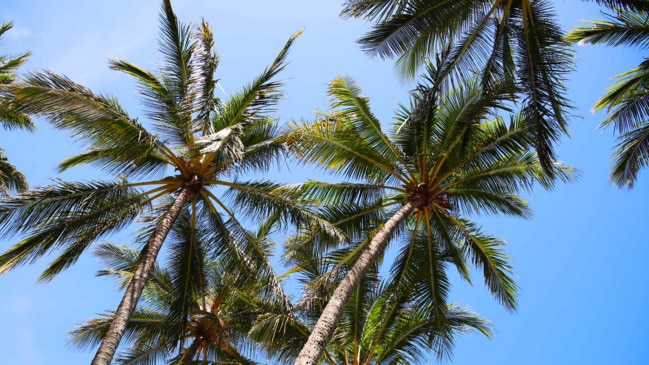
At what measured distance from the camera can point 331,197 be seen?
517 inches

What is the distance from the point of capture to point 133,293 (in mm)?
9742

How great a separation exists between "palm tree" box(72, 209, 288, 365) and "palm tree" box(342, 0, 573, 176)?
541cm

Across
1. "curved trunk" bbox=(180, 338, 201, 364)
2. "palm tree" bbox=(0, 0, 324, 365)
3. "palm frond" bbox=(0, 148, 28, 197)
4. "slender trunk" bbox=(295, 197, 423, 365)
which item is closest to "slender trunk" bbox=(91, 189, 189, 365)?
"palm tree" bbox=(0, 0, 324, 365)

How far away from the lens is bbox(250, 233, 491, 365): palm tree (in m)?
12.4

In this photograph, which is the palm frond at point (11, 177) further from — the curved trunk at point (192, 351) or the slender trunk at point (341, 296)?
the slender trunk at point (341, 296)

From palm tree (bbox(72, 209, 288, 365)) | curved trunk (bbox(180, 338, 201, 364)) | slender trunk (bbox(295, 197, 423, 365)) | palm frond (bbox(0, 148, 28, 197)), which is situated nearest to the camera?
slender trunk (bbox(295, 197, 423, 365))

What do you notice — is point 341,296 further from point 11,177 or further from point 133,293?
point 11,177

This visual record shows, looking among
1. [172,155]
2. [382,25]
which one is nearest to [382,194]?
[382,25]

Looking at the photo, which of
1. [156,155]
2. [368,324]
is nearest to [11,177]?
[156,155]

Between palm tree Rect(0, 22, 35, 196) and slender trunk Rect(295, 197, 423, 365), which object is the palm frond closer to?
palm tree Rect(0, 22, 35, 196)

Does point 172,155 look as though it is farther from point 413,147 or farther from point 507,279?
point 507,279

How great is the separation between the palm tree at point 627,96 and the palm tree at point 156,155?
8366 millimetres

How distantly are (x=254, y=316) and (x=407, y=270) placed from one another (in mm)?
3587

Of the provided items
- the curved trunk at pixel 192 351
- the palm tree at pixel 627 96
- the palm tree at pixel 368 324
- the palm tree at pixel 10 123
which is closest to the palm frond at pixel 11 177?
the palm tree at pixel 10 123
